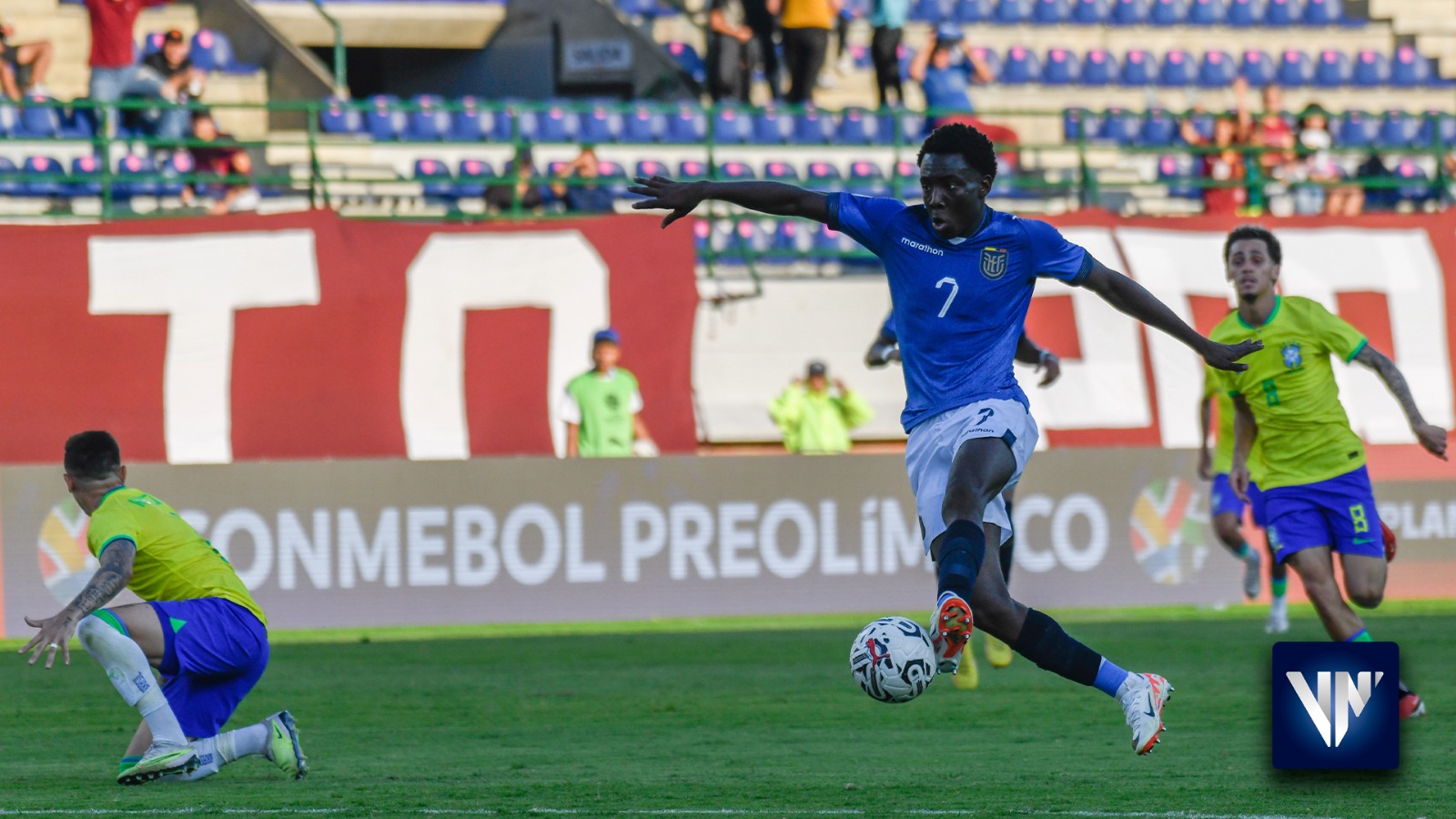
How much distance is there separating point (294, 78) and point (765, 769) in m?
15.7

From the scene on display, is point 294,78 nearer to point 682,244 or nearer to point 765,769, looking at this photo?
point 682,244

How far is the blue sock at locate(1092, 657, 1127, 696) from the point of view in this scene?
6.59 meters

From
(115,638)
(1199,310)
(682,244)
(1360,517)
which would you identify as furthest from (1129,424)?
(115,638)

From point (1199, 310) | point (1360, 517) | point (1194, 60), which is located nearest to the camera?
point (1360, 517)

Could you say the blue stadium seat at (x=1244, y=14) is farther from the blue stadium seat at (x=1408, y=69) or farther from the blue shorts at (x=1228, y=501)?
the blue shorts at (x=1228, y=501)

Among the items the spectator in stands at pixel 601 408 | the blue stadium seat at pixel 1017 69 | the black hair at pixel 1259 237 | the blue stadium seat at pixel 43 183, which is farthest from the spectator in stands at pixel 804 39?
the black hair at pixel 1259 237

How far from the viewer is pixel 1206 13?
24875mm

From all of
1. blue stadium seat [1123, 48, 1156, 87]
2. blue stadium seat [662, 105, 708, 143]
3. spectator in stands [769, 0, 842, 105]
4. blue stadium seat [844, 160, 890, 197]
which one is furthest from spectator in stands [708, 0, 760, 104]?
blue stadium seat [1123, 48, 1156, 87]

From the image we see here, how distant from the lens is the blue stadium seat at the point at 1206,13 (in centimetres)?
2484

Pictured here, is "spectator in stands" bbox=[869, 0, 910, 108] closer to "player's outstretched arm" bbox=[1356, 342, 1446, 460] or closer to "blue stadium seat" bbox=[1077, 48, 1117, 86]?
"blue stadium seat" bbox=[1077, 48, 1117, 86]

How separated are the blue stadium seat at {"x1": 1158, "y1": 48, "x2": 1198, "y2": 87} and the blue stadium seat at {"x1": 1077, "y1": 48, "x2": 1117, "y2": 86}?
2.15 feet

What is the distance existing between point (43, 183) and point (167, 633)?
11603 millimetres

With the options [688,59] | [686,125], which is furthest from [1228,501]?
[688,59]

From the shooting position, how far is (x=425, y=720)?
9.24 meters
